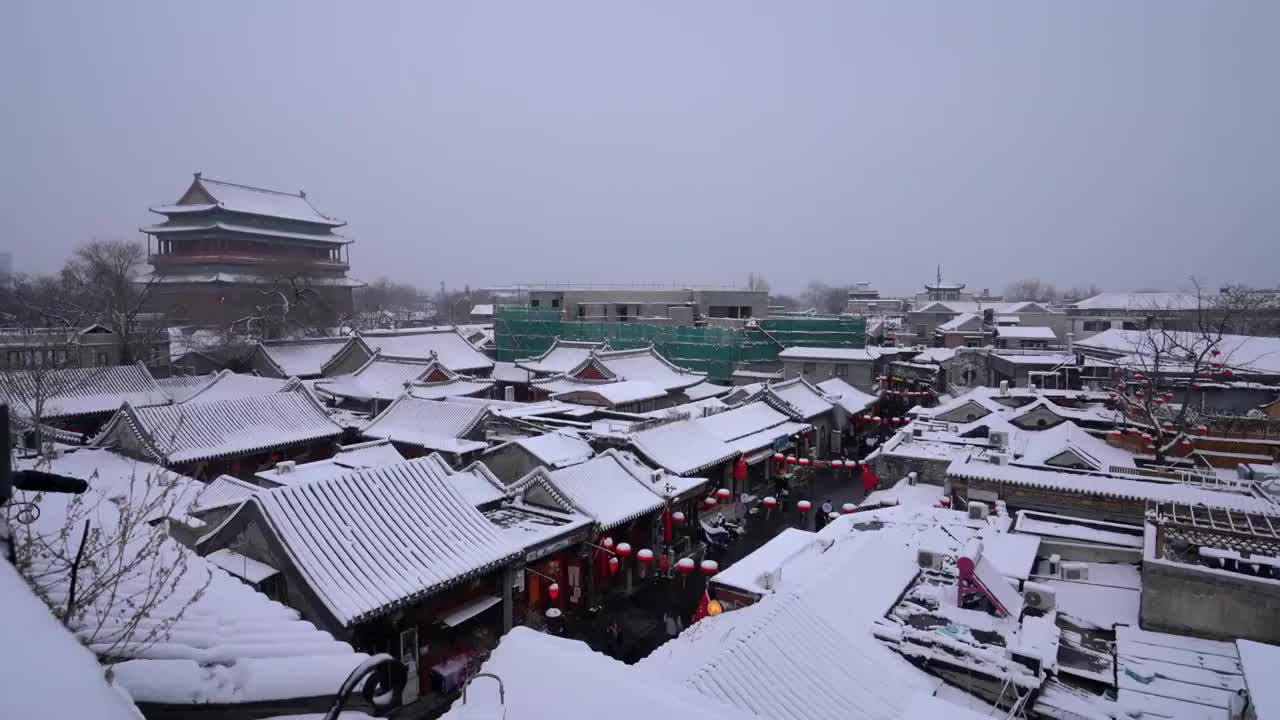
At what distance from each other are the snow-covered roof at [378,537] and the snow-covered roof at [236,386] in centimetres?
1403

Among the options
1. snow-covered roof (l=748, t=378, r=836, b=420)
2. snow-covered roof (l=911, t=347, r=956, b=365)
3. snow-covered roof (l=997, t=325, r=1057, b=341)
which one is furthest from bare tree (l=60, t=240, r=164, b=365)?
snow-covered roof (l=997, t=325, r=1057, b=341)

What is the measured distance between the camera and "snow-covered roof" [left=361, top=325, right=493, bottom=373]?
3400 centimetres

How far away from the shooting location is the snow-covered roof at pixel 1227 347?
88.9ft

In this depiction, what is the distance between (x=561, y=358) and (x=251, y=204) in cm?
2694

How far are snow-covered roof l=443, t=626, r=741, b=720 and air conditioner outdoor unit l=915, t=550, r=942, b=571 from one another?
21.1 feet

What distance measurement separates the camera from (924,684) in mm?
7160

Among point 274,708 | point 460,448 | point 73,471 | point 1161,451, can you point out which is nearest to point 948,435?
point 1161,451

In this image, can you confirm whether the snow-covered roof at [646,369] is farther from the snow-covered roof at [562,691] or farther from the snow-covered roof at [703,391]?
the snow-covered roof at [562,691]

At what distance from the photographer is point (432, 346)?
115 ft

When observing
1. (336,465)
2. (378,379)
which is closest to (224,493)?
(336,465)

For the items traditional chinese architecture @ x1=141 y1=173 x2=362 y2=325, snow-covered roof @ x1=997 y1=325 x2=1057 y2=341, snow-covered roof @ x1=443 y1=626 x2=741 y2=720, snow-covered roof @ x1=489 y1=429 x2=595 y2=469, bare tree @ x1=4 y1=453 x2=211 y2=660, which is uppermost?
traditional chinese architecture @ x1=141 y1=173 x2=362 y2=325

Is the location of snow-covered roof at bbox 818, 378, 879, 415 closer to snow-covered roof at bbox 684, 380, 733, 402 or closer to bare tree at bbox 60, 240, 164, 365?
snow-covered roof at bbox 684, 380, 733, 402

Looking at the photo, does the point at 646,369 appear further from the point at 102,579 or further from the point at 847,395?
the point at 102,579

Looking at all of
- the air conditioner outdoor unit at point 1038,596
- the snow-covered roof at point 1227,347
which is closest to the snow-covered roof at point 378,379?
the air conditioner outdoor unit at point 1038,596
